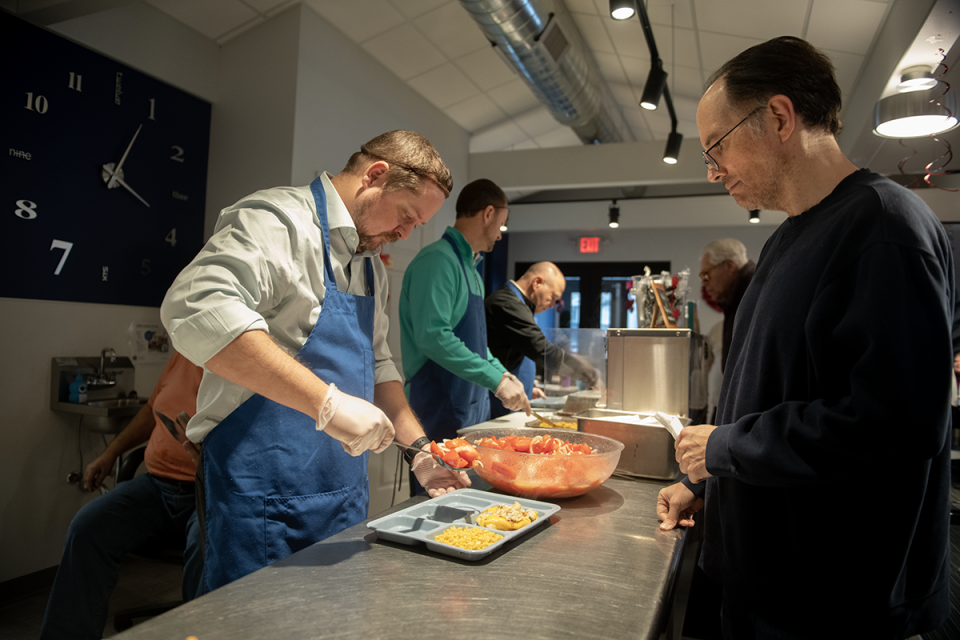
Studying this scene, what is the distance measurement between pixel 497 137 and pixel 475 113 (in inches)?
26.8

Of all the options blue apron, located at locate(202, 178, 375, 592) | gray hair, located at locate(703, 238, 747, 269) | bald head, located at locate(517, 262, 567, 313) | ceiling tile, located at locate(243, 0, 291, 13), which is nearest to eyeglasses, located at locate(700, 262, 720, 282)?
gray hair, located at locate(703, 238, 747, 269)

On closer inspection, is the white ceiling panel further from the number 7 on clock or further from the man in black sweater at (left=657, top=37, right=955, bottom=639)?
the man in black sweater at (left=657, top=37, right=955, bottom=639)

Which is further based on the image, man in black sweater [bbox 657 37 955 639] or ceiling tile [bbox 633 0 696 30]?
ceiling tile [bbox 633 0 696 30]

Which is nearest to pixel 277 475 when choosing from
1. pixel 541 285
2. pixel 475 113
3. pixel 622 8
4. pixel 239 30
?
pixel 622 8

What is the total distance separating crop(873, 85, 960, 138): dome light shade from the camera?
8.79 feet

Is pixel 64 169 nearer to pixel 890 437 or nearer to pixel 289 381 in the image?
pixel 289 381

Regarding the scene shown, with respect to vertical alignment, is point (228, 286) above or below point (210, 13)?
below

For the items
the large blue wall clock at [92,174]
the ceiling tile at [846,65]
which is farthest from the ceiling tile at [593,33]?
the large blue wall clock at [92,174]

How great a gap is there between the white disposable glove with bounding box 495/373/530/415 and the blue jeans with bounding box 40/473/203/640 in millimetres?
1238

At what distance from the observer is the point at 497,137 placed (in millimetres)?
6102

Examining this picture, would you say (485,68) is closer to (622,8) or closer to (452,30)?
(452,30)

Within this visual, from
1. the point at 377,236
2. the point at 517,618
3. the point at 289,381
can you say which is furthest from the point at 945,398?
the point at 377,236

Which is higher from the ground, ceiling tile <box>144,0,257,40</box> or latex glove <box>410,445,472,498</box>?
ceiling tile <box>144,0,257,40</box>

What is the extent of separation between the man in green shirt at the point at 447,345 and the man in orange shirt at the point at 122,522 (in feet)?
2.84
